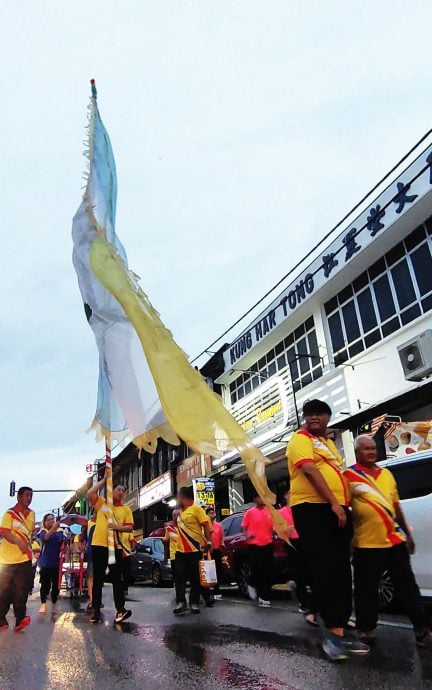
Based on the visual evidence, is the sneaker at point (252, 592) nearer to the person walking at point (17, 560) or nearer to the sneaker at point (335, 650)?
the person walking at point (17, 560)

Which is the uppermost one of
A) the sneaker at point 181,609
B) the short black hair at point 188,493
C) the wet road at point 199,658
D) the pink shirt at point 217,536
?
the short black hair at point 188,493

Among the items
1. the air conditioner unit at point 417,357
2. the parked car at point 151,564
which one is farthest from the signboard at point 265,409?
the air conditioner unit at point 417,357

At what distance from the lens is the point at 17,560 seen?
6.56 m

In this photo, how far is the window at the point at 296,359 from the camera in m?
18.3

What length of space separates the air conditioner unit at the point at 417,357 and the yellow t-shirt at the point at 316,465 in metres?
9.77

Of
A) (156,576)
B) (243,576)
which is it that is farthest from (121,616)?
(156,576)

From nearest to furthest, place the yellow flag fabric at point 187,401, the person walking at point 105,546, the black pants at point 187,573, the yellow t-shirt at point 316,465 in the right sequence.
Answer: the yellow flag fabric at point 187,401
the yellow t-shirt at point 316,465
the person walking at point 105,546
the black pants at point 187,573

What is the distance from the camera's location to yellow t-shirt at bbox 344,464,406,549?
417 centimetres

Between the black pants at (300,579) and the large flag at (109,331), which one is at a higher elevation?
the large flag at (109,331)

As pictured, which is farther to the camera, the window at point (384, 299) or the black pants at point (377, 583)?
the window at point (384, 299)

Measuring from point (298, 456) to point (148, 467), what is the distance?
3303 centimetres

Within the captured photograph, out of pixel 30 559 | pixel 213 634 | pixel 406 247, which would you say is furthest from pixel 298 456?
pixel 406 247

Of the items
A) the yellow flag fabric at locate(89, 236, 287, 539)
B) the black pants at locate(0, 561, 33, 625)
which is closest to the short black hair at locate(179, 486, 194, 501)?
the black pants at locate(0, 561, 33, 625)

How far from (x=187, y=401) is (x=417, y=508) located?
3608mm
